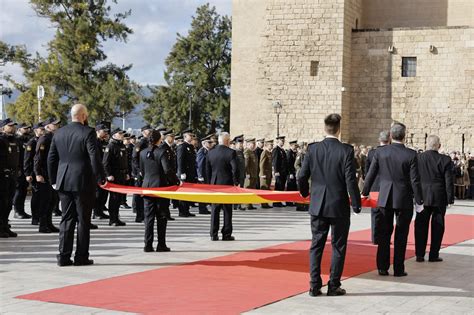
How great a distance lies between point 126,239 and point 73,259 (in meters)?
2.43

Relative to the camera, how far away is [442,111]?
116 ft

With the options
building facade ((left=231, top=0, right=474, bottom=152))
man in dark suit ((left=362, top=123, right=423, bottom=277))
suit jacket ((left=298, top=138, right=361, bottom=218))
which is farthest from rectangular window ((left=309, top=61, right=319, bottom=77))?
suit jacket ((left=298, top=138, right=361, bottom=218))

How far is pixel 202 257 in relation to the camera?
10.4 m

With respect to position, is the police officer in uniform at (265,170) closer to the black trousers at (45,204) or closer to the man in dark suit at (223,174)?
the man in dark suit at (223,174)

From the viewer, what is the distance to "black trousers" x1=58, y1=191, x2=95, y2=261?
9.31m

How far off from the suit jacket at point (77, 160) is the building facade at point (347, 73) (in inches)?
1063

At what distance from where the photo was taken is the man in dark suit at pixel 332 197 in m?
7.93

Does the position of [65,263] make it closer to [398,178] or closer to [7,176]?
[7,176]

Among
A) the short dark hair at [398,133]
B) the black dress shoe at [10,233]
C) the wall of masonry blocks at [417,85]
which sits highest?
the wall of masonry blocks at [417,85]

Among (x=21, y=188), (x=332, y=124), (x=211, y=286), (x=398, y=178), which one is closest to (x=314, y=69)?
(x=21, y=188)

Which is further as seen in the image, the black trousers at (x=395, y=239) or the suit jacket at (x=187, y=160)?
the suit jacket at (x=187, y=160)

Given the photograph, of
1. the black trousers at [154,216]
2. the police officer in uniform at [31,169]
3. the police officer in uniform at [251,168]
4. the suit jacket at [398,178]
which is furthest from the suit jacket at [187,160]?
the suit jacket at [398,178]

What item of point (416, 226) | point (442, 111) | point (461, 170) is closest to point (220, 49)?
point (442, 111)

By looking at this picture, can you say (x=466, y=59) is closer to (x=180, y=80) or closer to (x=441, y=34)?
(x=441, y=34)
